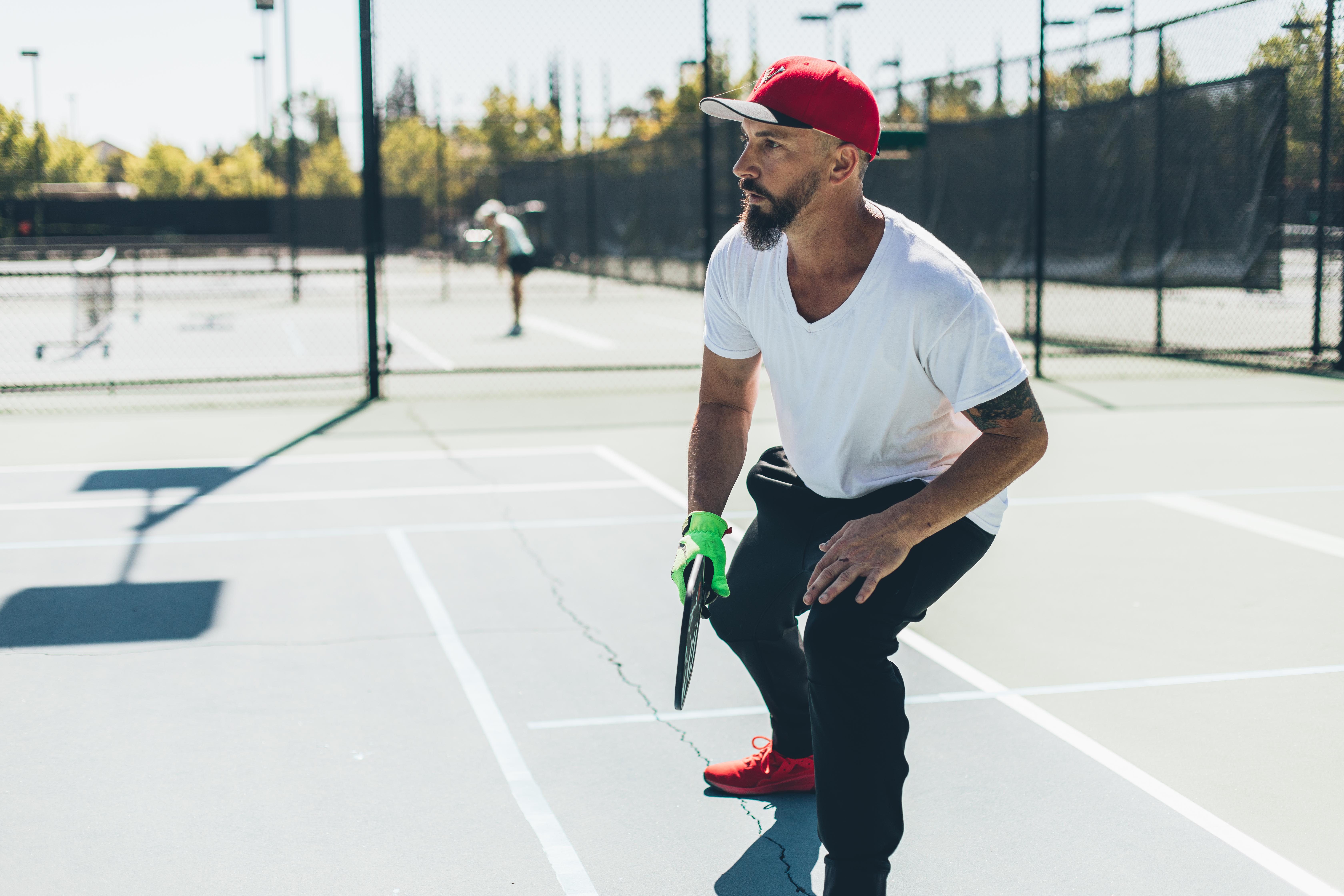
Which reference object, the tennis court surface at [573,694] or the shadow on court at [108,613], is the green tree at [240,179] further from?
the shadow on court at [108,613]

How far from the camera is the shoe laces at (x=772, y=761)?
357 cm

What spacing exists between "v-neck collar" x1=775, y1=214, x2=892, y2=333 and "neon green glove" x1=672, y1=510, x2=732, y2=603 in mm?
534

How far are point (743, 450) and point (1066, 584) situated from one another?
275 centimetres

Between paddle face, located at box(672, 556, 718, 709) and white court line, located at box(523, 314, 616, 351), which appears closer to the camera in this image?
paddle face, located at box(672, 556, 718, 709)

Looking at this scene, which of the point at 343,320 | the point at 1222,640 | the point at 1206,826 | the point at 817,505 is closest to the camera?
the point at 817,505

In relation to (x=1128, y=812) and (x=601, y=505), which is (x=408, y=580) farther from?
(x=1128, y=812)

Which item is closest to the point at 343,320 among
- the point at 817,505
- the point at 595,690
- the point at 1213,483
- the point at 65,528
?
the point at 65,528

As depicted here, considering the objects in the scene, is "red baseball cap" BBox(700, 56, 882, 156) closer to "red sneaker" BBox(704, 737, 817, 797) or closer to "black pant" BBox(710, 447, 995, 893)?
"black pant" BBox(710, 447, 995, 893)

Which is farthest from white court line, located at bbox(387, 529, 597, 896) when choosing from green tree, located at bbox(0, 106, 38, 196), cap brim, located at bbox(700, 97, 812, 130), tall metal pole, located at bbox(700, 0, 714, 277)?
green tree, located at bbox(0, 106, 38, 196)

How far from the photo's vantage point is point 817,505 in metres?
3.11

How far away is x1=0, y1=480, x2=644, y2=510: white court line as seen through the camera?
23.7 feet

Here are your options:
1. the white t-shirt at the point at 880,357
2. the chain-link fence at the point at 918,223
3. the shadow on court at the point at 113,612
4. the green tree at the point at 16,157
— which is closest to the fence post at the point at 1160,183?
the chain-link fence at the point at 918,223

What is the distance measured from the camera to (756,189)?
2.85m

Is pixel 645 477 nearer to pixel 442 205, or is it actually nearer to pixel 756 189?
pixel 756 189
